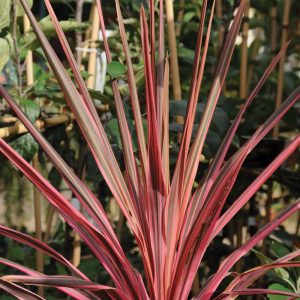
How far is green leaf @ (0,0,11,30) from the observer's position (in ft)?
4.90

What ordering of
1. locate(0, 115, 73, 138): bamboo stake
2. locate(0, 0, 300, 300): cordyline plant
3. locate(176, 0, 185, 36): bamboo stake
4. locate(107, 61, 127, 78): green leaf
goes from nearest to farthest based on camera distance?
1. locate(0, 0, 300, 300): cordyline plant
2. locate(107, 61, 127, 78): green leaf
3. locate(0, 115, 73, 138): bamboo stake
4. locate(176, 0, 185, 36): bamboo stake

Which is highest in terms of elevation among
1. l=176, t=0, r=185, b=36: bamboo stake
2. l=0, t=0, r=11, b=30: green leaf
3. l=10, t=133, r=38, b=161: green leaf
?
l=0, t=0, r=11, b=30: green leaf

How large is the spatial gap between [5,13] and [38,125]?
0.28m

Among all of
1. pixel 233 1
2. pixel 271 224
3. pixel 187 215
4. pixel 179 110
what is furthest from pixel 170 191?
pixel 233 1

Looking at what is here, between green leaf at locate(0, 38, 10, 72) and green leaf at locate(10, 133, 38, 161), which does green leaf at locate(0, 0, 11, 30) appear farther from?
green leaf at locate(10, 133, 38, 161)

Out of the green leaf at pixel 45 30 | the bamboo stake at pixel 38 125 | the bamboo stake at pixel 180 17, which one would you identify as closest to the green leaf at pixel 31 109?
the bamboo stake at pixel 38 125

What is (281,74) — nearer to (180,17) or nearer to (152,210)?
(180,17)

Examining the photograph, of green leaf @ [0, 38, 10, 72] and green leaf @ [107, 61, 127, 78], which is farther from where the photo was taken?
green leaf @ [0, 38, 10, 72]

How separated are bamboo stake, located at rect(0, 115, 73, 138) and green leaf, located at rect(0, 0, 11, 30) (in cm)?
24

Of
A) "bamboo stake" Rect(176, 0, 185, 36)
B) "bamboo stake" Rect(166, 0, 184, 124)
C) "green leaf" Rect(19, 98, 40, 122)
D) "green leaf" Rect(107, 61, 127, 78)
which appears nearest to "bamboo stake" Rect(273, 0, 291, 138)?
"bamboo stake" Rect(176, 0, 185, 36)

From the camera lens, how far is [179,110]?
4.98 feet

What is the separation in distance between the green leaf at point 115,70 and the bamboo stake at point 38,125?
0.31 m

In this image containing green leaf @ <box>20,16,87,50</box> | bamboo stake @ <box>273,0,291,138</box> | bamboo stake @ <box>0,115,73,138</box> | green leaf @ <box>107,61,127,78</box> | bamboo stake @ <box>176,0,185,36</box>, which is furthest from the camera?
bamboo stake @ <box>176,0,185,36</box>

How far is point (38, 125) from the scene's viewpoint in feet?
5.36
